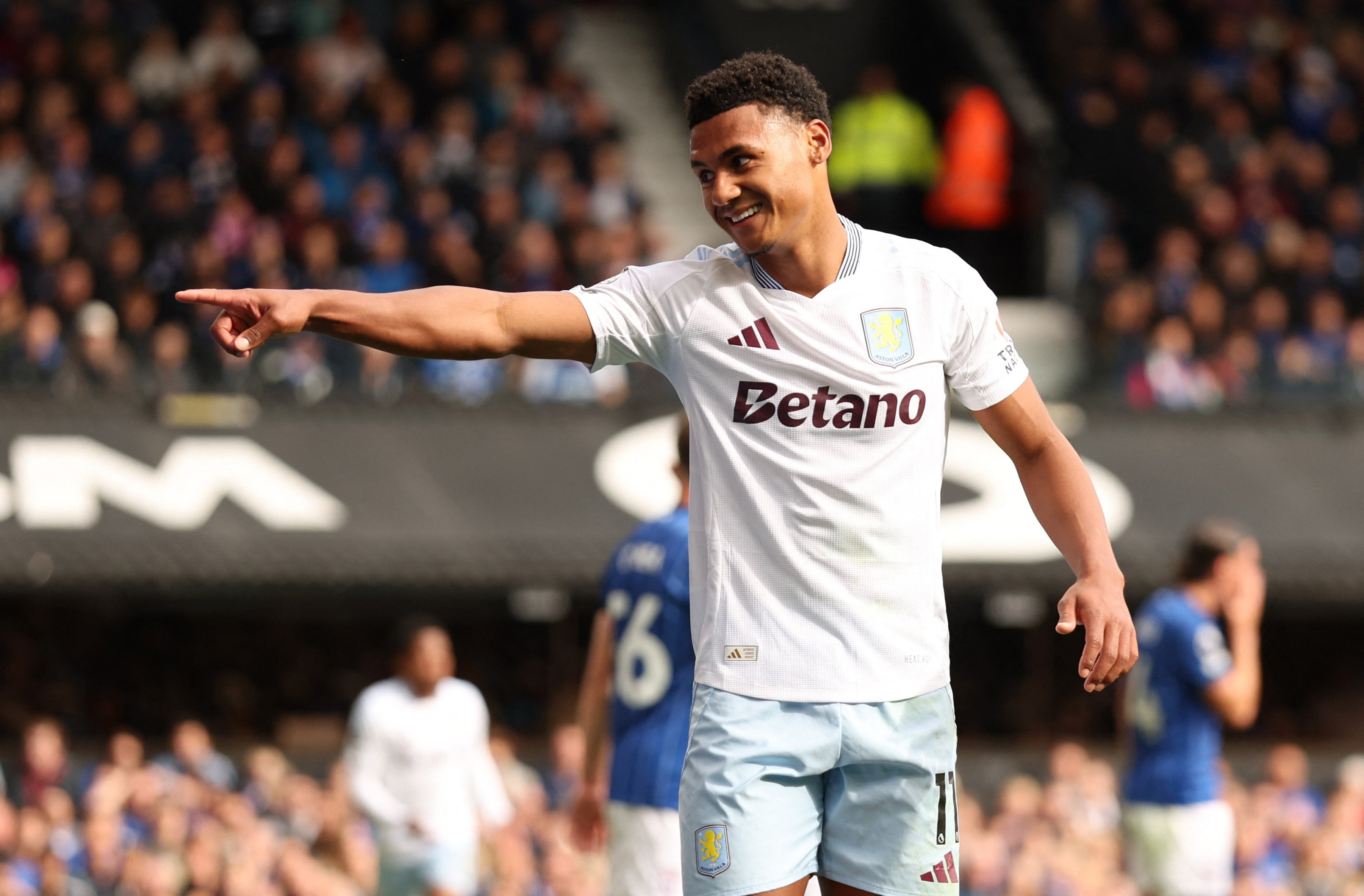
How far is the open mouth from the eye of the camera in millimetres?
3676

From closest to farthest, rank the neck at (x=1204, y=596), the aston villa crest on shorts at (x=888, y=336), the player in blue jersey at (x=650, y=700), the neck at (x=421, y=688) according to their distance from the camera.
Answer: the aston villa crest on shorts at (x=888, y=336), the player in blue jersey at (x=650, y=700), the neck at (x=1204, y=596), the neck at (x=421, y=688)

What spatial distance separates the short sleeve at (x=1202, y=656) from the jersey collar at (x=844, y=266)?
450 cm

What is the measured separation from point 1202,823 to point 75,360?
8.63 meters

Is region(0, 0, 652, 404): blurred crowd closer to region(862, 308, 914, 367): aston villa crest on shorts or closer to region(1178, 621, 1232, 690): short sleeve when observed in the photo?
region(1178, 621, 1232, 690): short sleeve

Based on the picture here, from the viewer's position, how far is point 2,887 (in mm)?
11016

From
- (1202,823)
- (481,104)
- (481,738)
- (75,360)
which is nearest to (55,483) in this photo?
(75,360)

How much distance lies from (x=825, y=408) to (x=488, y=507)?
9.52 meters

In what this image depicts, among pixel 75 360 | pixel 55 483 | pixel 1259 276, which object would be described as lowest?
pixel 55 483

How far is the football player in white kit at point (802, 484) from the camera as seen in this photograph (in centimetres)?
361

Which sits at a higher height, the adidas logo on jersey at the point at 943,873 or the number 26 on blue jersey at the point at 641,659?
the number 26 on blue jersey at the point at 641,659

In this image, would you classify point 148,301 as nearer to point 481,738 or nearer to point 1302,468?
point 481,738

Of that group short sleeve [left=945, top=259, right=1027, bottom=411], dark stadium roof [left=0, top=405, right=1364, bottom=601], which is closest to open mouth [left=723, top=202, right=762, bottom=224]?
short sleeve [left=945, top=259, right=1027, bottom=411]

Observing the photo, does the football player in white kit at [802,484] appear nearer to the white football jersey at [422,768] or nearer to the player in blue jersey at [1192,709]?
the player in blue jersey at [1192,709]

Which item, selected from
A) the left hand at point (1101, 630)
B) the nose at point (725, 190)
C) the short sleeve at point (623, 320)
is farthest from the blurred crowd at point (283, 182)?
the left hand at point (1101, 630)
